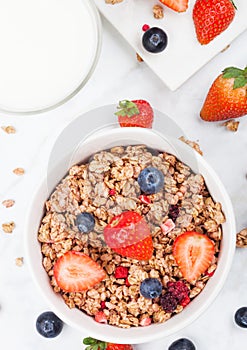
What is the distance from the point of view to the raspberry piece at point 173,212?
50.1 inches

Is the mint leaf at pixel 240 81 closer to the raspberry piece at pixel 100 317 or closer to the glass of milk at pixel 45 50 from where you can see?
the glass of milk at pixel 45 50

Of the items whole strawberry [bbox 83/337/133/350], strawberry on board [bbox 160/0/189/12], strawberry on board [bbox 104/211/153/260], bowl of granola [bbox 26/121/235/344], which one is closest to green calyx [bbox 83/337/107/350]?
whole strawberry [bbox 83/337/133/350]

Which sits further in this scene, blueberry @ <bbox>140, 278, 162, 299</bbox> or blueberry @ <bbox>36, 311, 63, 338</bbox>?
blueberry @ <bbox>36, 311, 63, 338</bbox>

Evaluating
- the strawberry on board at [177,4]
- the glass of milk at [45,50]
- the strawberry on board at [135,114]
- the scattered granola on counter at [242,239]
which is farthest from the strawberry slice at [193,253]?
the strawberry on board at [177,4]

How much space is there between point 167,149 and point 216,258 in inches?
8.8

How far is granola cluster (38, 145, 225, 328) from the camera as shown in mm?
1265

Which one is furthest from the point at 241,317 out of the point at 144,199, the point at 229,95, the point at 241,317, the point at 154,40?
the point at 154,40

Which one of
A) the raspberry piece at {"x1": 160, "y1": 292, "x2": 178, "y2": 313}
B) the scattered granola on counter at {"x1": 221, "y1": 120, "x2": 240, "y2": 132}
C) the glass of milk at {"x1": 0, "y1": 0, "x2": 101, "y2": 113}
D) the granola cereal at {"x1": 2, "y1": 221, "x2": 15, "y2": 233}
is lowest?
the scattered granola on counter at {"x1": 221, "y1": 120, "x2": 240, "y2": 132}

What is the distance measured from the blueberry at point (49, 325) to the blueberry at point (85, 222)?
256 millimetres

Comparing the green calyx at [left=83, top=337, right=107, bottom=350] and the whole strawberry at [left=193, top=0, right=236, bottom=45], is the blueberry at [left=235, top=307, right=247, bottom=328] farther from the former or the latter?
the whole strawberry at [left=193, top=0, right=236, bottom=45]

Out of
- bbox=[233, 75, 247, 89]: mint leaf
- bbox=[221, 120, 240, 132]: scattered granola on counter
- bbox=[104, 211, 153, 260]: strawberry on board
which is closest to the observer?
bbox=[104, 211, 153, 260]: strawberry on board

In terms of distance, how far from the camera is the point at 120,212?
127cm

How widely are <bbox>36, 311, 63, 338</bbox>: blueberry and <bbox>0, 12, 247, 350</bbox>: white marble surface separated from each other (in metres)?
0.03

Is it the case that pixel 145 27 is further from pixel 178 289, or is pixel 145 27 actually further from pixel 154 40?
pixel 178 289
